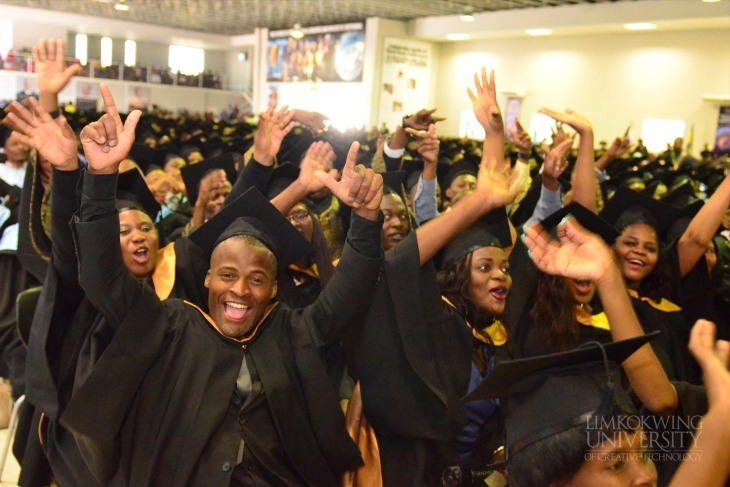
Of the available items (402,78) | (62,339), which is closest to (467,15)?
(402,78)

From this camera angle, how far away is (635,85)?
16.3m

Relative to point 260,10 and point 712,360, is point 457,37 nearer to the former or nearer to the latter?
point 260,10

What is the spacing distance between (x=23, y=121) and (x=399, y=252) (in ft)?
4.46

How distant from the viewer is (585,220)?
300cm

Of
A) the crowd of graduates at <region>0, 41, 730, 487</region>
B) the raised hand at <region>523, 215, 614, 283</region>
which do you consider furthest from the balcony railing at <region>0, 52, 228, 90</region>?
the raised hand at <region>523, 215, 614, 283</region>

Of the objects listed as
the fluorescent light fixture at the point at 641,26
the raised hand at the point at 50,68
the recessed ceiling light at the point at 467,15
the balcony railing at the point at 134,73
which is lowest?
the raised hand at the point at 50,68

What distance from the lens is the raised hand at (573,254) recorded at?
2.03m

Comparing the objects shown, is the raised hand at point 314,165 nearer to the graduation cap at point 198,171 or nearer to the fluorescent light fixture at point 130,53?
the graduation cap at point 198,171

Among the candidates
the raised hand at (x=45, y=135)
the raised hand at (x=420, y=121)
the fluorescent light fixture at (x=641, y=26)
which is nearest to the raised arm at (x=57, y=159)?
the raised hand at (x=45, y=135)

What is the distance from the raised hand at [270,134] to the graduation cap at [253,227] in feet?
3.34

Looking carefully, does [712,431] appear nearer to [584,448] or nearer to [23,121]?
[584,448]

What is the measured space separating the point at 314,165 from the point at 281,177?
29.9 inches

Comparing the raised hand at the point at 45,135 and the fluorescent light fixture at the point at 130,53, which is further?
the fluorescent light fixture at the point at 130,53

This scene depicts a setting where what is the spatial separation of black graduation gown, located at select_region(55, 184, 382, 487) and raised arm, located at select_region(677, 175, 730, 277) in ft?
6.20
